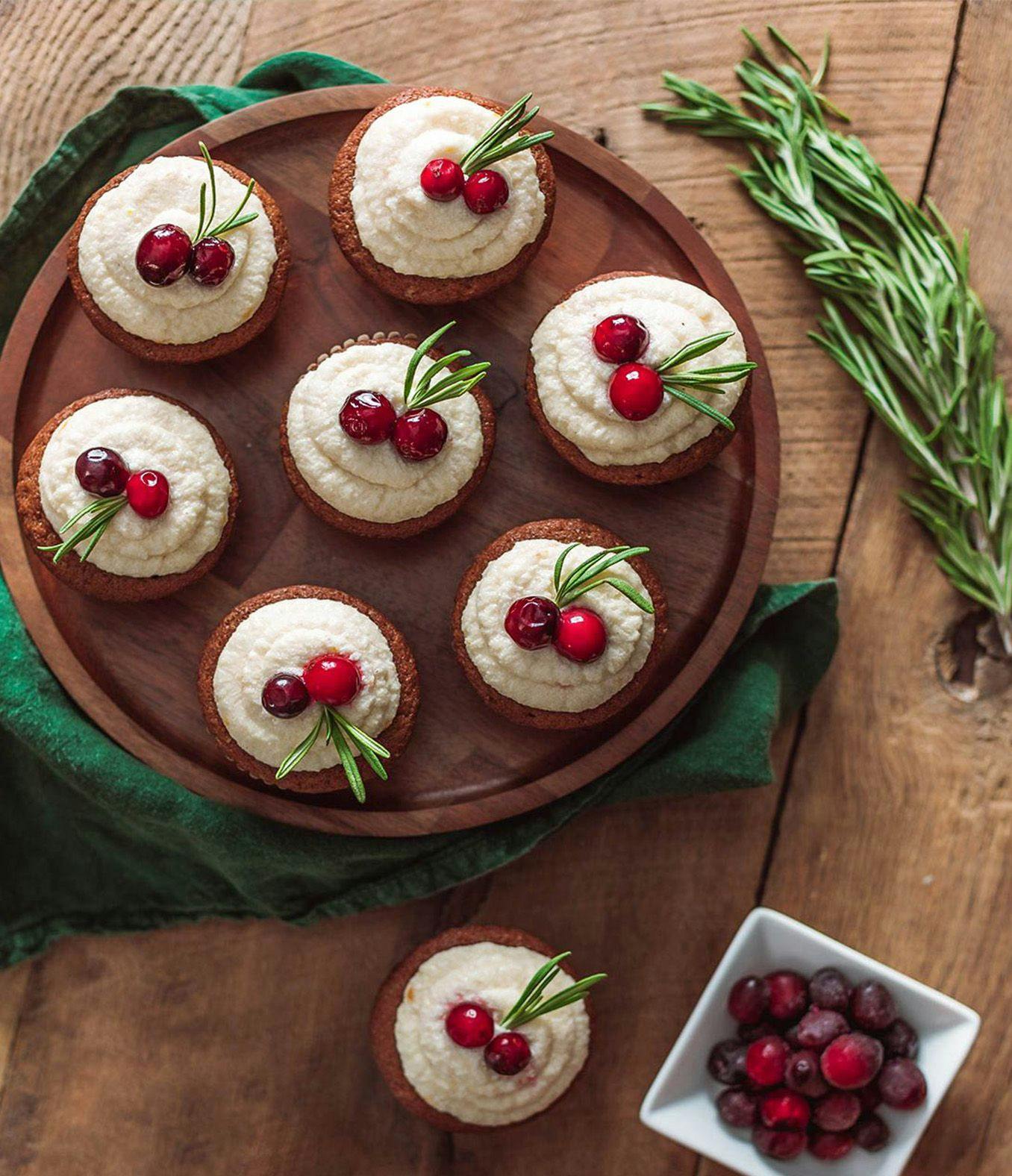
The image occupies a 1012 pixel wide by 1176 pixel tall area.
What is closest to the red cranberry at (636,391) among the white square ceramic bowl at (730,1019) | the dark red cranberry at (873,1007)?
the white square ceramic bowl at (730,1019)

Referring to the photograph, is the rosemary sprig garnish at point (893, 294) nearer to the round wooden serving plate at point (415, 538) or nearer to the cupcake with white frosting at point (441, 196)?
the round wooden serving plate at point (415, 538)

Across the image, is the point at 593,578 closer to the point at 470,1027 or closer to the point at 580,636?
the point at 580,636

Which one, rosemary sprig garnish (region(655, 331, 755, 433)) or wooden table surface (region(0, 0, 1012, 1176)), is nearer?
rosemary sprig garnish (region(655, 331, 755, 433))

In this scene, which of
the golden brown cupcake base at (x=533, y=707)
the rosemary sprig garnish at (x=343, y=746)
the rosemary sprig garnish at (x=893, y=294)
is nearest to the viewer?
the rosemary sprig garnish at (x=343, y=746)

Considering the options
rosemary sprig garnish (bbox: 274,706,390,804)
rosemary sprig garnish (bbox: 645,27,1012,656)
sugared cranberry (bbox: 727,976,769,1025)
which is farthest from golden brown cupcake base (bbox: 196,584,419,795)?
rosemary sprig garnish (bbox: 645,27,1012,656)

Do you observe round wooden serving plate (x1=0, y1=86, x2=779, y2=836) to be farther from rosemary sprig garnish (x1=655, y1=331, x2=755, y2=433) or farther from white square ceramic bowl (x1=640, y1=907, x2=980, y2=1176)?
white square ceramic bowl (x1=640, y1=907, x2=980, y2=1176)

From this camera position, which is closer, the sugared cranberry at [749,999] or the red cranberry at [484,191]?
the red cranberry at [484,191]

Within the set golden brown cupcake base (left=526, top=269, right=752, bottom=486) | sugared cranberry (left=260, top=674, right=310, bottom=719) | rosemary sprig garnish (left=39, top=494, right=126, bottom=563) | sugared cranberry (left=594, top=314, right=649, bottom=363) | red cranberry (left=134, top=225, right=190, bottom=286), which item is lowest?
sugared cranberry (left=260, top=674, right=310, bottom=719)

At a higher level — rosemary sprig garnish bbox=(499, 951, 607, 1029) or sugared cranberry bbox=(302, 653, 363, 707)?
sugared cranberry bbox=(302, 653, 363, 707)
